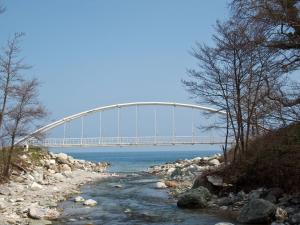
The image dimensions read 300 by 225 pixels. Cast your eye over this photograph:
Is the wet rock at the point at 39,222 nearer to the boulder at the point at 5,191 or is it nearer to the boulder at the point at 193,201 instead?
the boulder at the point at 193,201

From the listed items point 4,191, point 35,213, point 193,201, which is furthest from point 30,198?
point 193,201

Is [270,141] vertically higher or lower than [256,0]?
lower

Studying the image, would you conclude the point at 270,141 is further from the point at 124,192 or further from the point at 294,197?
the point at 124,192

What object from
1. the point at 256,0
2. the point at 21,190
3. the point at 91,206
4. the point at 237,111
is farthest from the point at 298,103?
the point at 21,190

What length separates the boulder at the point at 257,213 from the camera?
39.3 feet

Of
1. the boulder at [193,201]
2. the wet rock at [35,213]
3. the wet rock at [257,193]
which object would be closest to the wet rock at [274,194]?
the wet rock at [257,193]

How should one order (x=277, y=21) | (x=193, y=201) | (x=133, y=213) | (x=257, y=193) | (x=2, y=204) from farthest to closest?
(x=193, y=201), (x=257, y=193), (x=133, y=213), (x=2, y=204), (x=277, y=21)

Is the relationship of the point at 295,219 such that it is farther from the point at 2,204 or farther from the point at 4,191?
the point at 4,191

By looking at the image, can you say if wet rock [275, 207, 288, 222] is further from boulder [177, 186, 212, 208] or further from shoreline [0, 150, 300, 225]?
boulder [177, 186, 212, 208]

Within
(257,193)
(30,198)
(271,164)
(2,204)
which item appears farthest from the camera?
(30,198)

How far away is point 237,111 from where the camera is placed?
21.0 metres

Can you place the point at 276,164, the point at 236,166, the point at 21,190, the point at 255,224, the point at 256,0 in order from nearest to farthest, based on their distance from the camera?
the point at 256,0 → the point at 255,224 → the point at 276,164 → the point at 236,166 → the point at 21,190

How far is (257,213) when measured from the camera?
1207 cm

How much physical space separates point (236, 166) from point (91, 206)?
5687mm
